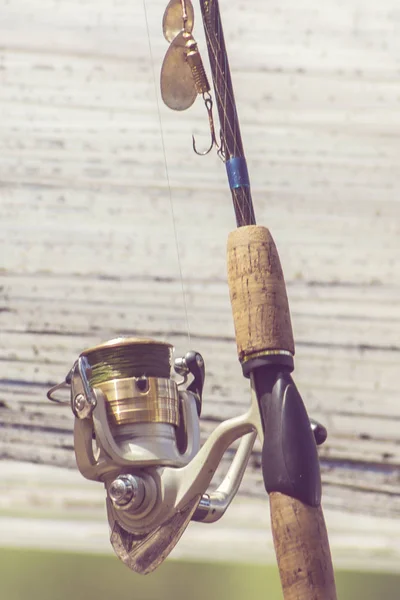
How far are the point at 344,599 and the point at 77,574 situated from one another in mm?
506

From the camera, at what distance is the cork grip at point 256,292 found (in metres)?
1.08

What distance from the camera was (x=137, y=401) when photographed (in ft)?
3.92

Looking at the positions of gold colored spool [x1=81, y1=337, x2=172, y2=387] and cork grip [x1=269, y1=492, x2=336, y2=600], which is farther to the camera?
gold colored spool [x1=81, y1=337, x2=172, y2=387]

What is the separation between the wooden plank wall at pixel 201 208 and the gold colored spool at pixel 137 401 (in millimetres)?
793

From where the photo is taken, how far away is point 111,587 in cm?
A: 183

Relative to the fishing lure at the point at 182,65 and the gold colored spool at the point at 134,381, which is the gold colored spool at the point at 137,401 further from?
the fishing lure at the point at 182,65

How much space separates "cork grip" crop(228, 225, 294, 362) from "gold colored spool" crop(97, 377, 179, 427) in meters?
0.15

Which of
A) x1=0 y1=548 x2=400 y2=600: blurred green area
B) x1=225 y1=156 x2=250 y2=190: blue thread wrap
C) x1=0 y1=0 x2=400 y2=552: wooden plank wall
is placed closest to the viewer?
x1=225 y1=156 x2=250 y2=190: blue thread wrap

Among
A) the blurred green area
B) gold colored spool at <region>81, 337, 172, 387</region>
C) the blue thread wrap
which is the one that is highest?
the blue thread wrap

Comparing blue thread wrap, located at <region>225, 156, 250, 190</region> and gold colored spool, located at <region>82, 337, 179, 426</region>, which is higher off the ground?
blue thread wrap, located at <region>225, 156, 250, 190</region>

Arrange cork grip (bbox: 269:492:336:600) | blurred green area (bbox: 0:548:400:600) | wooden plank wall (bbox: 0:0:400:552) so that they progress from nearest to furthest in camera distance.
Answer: cork grip (bbox: 269:492:336:600) → blurred green area (bbox: 0:548:400:600) → wooden plank wall (bbox: 0:0:400:552)

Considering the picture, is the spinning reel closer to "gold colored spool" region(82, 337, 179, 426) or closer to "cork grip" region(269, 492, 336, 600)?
"gold colored spool" region(82, 337, 179, 426)

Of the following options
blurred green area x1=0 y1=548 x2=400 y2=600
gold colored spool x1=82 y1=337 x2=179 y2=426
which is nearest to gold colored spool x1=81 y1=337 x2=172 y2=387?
gold colored spool x1=82 y1=337 x2=179 y2=426

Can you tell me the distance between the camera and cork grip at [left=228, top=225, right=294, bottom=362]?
1.08m
